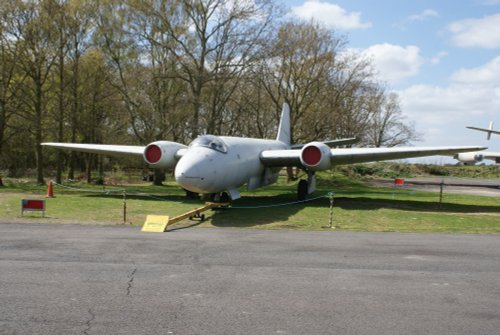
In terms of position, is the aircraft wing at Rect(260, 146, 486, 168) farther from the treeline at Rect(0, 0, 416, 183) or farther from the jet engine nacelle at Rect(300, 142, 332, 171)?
the treeline at Rect(0, 0, 416, 183)

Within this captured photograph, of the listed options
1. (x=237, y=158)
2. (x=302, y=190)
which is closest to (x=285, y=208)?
(x=237, y=158)

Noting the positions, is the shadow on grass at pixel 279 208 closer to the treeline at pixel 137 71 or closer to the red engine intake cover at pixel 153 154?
the red engine intake cover at pixel 153 154

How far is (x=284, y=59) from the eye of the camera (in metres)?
38.1

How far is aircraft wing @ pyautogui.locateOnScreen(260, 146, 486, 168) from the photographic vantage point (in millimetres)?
18309

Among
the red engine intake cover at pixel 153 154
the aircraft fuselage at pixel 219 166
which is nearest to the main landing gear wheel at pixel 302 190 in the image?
the aircraft fuselage at pixel 219 166

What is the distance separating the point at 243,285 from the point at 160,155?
13.5 metres

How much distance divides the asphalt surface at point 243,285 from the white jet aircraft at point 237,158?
416 centimetres

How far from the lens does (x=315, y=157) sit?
18.5 m

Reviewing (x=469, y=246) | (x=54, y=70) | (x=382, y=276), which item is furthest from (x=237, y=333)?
(x=54, y=70)

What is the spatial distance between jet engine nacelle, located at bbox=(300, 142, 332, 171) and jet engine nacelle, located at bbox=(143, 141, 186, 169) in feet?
18.4

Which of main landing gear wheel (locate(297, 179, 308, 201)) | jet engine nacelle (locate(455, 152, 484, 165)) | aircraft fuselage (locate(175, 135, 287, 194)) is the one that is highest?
jet engine nacelle (locate(455, 152, 484, 165))

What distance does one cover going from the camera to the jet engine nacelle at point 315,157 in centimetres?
1845

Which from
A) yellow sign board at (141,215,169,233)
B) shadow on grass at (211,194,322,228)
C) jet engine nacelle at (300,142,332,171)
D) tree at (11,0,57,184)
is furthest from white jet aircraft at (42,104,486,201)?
tree at (11,0,57,184)

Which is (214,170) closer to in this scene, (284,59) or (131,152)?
(131,152)
